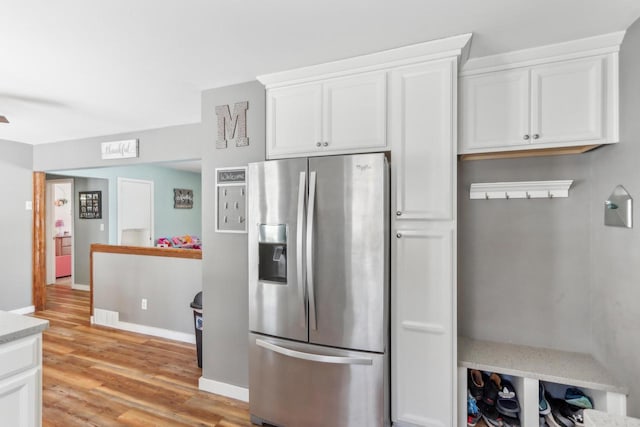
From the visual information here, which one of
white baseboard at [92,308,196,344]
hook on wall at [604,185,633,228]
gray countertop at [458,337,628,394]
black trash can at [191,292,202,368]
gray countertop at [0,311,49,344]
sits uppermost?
hook on wall at [604,185,633,228]

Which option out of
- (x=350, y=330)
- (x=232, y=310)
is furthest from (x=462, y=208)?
(x=232, y=310)

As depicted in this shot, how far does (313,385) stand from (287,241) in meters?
0.89

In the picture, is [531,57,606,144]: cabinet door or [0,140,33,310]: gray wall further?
[0,140,33,310]: gray wall

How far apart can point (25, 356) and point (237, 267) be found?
1.28 metres

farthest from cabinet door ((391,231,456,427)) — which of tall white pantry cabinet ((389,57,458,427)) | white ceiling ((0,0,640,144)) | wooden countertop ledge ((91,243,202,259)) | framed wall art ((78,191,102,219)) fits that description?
framed wall art ((78,191,102,219))

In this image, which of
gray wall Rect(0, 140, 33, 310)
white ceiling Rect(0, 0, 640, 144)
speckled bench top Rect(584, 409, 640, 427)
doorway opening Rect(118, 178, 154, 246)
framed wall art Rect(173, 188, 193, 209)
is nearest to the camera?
speckled bench top Rect(584, 409, 640, 427)

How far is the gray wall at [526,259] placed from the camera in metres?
2.11

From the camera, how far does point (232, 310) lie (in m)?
2.53

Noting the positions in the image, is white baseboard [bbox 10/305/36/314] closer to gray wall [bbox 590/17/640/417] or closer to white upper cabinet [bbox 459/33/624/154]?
white upper cabinet [bbox 459/33/624/154]

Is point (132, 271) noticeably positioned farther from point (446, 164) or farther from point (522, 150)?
point (522, 150)

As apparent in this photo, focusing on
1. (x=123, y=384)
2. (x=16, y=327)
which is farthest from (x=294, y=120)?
(x=123, y=384)

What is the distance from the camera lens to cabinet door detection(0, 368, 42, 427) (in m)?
1.38

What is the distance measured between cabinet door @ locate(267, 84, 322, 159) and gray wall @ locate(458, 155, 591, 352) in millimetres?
1113

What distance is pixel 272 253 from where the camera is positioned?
2.15 metres
